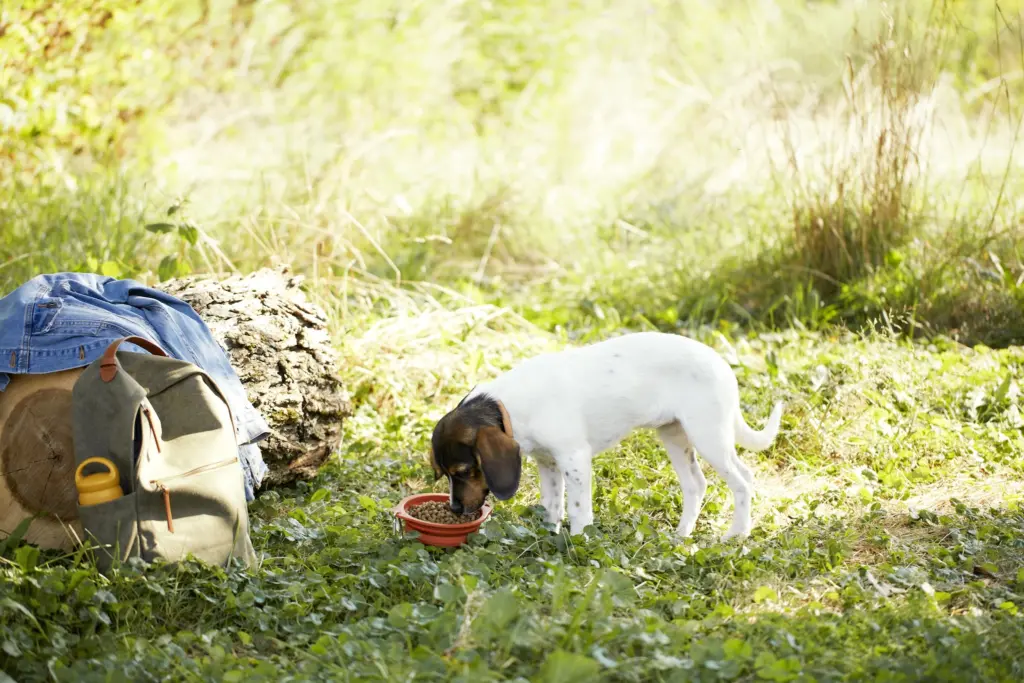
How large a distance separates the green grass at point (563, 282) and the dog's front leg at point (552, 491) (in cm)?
13

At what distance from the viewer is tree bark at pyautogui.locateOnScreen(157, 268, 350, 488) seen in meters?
4.62

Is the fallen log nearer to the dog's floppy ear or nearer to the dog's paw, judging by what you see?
the dog's floppy ear

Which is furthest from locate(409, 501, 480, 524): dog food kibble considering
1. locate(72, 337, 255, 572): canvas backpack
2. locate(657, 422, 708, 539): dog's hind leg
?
locate(657, 422, 708, 539): dog's hind leg

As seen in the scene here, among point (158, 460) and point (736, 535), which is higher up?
point (158, 460)

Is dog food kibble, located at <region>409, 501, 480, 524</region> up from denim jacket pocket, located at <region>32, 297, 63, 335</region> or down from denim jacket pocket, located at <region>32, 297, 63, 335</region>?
down

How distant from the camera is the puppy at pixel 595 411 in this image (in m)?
3.74

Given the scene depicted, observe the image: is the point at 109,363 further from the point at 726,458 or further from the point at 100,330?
the point at 726,458

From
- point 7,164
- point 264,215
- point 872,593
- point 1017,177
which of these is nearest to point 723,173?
point 1017,177

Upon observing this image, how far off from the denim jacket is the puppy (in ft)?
3.17

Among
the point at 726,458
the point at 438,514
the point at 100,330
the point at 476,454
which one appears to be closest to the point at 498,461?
the point at 476,454

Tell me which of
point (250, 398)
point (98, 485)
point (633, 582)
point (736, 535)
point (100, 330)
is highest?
point (100, 330)

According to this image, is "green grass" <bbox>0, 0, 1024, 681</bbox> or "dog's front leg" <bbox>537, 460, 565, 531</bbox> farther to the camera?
"dog's front leg" <bbox>537, 460, 565, 531</bbox>

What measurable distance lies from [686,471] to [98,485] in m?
2.30

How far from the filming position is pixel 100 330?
3877mm
